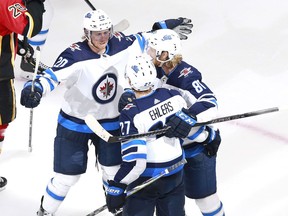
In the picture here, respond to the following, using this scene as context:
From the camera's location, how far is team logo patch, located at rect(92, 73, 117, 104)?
3992 millimetres

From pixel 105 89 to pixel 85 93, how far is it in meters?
0.10

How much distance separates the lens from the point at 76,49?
156 inches

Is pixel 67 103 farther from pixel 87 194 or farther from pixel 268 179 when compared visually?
pixel 268 179

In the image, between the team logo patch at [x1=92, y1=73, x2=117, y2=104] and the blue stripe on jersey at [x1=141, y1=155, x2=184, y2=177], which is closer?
the blue stripe on jersey at [x1=141, y1=155, x2=184, y2=177]

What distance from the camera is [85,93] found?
4.00 meters

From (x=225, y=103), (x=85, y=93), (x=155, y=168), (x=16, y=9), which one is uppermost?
(x=16, y=9)

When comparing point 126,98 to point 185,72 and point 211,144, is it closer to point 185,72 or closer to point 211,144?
point 185,72

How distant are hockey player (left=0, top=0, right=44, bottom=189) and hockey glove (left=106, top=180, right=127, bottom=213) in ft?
3.36

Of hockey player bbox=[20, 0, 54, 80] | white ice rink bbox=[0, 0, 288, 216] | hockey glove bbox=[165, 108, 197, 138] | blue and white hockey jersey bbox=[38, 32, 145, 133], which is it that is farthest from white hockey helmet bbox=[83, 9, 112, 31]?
hockey player bbox=[20, 0, 54, 80]

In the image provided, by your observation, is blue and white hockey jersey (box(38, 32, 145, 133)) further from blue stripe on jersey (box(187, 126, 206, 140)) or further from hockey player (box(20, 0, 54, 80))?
hockey player (box(20, 0, 54, 80))

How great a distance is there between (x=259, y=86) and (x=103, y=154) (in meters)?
1.97


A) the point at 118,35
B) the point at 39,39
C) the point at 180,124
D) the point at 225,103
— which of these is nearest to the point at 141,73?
the point at 180,124

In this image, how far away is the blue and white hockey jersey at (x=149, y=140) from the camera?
356 cm

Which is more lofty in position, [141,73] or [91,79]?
[141,73]
